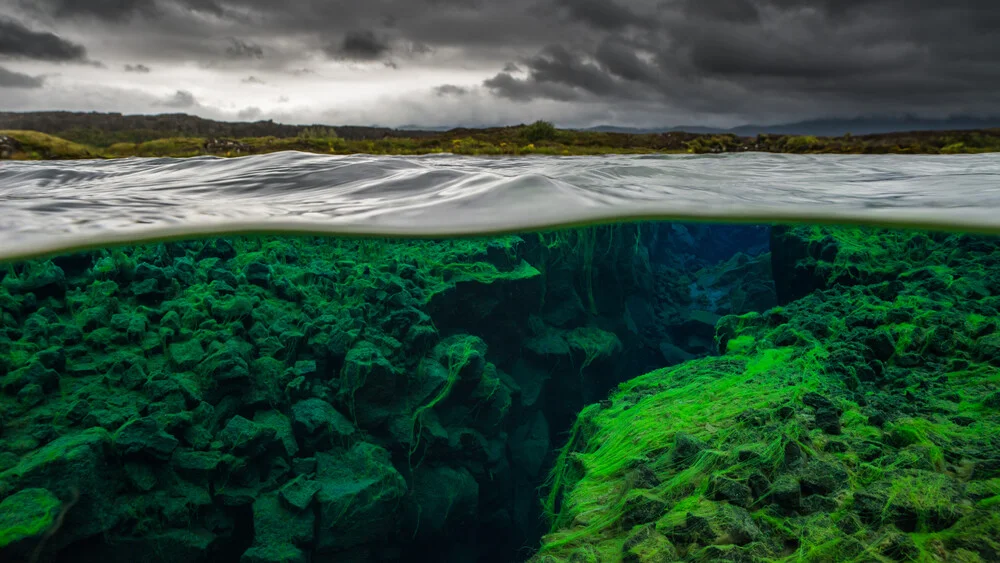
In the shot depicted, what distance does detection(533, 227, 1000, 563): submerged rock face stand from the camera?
2.87 m

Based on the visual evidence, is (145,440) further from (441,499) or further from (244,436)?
(441,499)

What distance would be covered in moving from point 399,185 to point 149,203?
3.42 metres

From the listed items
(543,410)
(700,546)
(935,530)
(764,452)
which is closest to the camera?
(935,530)

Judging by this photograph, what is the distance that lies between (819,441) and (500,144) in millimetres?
12873

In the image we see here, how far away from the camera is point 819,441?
3689 millimetres

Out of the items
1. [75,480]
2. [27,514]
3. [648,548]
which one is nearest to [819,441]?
[648,548]

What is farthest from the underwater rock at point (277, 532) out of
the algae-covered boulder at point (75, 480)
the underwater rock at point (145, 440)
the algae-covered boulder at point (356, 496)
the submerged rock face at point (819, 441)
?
the submerged rock face at point (819, 441)

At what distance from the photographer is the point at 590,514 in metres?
3.68

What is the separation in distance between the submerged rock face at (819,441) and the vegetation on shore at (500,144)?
841 centimetres

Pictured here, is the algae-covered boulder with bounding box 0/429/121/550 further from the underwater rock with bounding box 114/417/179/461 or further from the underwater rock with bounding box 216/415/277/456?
the underwater rock with bounding box 216/415/277/456

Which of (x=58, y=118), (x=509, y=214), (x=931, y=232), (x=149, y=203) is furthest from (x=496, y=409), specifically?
(x=58, y=118)

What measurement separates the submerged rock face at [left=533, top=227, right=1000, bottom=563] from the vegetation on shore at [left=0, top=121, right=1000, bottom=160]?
8.41m

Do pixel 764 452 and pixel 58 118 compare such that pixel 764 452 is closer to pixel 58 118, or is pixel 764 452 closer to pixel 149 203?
pixel 149 203

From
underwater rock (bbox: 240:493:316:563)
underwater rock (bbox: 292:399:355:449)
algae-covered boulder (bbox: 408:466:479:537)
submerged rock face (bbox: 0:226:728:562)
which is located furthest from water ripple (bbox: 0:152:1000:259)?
underwater rock (bbox: 240:493:316:563)
